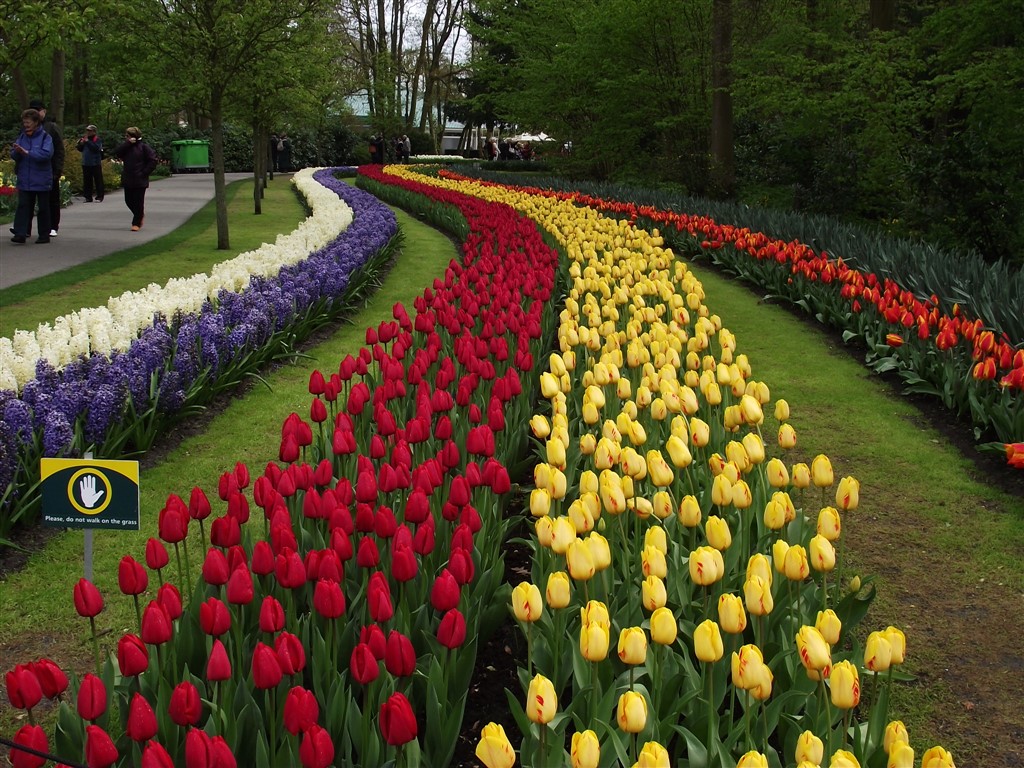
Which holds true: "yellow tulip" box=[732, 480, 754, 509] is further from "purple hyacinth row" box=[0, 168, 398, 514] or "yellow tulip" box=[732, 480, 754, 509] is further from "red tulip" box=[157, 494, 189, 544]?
"purple hyacinth row" box=[0, 168, 398, 514]

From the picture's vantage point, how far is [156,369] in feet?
17.9

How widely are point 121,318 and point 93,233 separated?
10.5 m

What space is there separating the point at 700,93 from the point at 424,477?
2098cm

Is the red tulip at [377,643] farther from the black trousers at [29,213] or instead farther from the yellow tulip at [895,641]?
the black trousers at [29,213]

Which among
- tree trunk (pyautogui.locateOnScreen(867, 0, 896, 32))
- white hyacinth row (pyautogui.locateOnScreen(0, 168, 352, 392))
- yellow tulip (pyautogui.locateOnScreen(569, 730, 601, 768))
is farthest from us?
tree trunk (pyautogui.locateOnScreen(867, 0, 896, 32))

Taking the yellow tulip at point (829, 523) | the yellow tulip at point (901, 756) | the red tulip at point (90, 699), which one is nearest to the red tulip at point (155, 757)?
the red tulip at point (90, 699)

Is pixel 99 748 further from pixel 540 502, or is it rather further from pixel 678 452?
pixel 678 452

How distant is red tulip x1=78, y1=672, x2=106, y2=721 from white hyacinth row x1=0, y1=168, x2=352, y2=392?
282cm

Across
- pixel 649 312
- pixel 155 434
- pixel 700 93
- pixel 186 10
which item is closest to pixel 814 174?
pixel 700 93

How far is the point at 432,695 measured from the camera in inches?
94.9

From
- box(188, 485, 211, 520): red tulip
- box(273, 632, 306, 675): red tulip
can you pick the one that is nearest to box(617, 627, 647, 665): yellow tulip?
box(273, 632, 306, 675): red tulip

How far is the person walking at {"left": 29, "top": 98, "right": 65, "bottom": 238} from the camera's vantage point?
12.8m

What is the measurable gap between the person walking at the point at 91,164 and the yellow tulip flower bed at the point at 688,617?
18.4 meters

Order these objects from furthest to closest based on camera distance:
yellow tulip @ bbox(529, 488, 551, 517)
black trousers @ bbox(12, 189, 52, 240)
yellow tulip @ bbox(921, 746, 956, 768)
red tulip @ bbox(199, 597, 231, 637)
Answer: black trousers @ bbox(12, 189, 52, 240) → yellow tulip @ bbox(529, 488, 551, 517) → red tulip @ bbox(199, 597, 231, 637) → yellow tulip @ bbox(921, 746, 956, 768)
